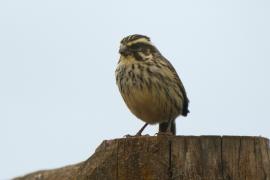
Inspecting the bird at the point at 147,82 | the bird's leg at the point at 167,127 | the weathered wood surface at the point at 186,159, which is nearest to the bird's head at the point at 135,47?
the bird at the point at 147,82

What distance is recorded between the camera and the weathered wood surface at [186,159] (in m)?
5.40

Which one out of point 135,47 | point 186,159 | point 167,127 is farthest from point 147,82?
point 186,159

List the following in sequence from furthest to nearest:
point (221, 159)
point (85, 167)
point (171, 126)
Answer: point (171, 126) → point (85, 167) → point (221, 159)

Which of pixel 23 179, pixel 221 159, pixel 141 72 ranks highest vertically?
pixel 141 72

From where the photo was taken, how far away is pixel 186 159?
213 inches

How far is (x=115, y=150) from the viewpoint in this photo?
562 cm

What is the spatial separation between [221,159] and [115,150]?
3.02 ft

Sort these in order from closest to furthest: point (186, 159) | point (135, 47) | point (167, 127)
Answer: point (186, 159) < point (135, 47) < point (167, 127)

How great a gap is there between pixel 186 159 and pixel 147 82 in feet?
13.1

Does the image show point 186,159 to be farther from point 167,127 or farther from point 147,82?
point 167,127

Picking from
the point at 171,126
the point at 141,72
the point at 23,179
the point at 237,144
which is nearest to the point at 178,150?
the point at 237,144

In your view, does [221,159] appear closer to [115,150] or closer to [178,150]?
[178,150]

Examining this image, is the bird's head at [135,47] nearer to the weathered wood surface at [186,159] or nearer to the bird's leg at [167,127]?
the bird's leg at [167,127]

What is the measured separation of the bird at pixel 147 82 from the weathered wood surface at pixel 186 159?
Result: 3564 millimetres
